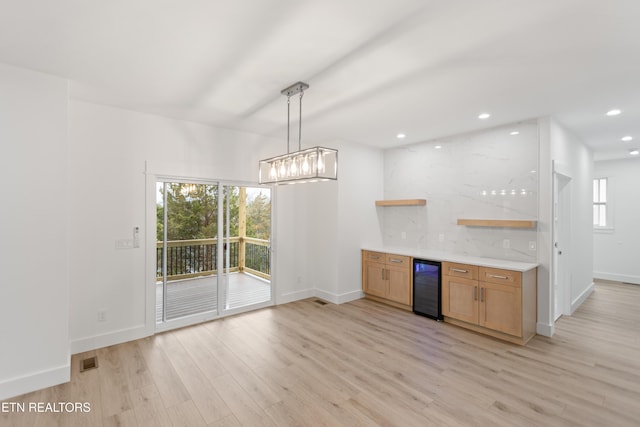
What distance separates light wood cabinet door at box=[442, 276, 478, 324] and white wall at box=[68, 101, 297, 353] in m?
3.98

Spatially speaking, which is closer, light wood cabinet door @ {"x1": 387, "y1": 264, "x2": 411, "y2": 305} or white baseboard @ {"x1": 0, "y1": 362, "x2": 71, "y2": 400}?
white baseboard @ {"x1": 0, "y1": 362, "x2": 71, "y2": 400}

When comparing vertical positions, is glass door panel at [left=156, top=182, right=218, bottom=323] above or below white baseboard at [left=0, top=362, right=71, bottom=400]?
above

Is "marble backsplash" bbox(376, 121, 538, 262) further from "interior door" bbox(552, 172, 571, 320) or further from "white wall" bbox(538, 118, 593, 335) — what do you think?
"interior door" bbox(552, 172, 571, 320)

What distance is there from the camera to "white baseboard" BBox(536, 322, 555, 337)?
3.82m

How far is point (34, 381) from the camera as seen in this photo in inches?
105

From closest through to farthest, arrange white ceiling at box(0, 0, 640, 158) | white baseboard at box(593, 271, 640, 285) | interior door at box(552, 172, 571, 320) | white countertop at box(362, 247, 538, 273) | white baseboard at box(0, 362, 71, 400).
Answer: white ceiling at box(0, 0, 640, 158)
white baseboard at box(0, 362, 71, 400)
white countertop at box(362, 247, 538, 273)
interior door at box(552, 172, 571, 320)
white baseboard at box(593, 271, 640, 285)

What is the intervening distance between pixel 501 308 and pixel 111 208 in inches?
193

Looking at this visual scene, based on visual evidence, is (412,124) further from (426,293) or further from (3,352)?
(3,352)

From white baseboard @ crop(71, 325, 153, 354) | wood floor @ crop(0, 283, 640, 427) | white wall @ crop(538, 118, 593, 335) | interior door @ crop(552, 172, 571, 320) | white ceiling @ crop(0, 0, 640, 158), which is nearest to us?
white ceiling @ crop(0, 0, 640, 158)

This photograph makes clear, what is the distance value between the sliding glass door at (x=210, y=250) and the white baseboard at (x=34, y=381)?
3.97 feet

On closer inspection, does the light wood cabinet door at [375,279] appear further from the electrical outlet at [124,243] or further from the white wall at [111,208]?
the electrical outlet at [124,243]

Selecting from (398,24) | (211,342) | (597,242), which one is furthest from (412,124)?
(597,242)

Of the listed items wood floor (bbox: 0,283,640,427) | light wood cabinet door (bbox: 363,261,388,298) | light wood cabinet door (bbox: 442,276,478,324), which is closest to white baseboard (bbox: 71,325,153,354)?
wood floor (bbox: 0,283,640,427)

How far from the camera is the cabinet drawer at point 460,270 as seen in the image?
3998mm
